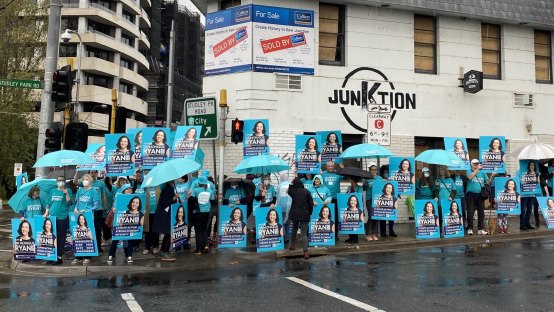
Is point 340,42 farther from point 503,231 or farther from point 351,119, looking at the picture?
point 503,231

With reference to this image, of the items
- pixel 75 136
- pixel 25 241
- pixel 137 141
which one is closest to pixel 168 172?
pixel 137 141

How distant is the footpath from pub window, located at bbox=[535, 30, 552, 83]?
7.52 meters

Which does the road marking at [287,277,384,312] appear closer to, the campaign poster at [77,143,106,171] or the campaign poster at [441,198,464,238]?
the campaign poster at [441,198,464,238]

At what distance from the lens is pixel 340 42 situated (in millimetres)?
16453

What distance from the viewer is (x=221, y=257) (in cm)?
1111

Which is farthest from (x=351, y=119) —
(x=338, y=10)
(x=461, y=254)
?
(x=461, y=254)

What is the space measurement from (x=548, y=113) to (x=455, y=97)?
401 cm

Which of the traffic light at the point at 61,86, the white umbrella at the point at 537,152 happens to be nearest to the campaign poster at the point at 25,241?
the traffic light at the point at 61,86

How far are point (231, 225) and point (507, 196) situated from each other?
7435 millimetres

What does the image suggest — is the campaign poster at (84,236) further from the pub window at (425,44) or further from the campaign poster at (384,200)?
the pub window at (425,44)

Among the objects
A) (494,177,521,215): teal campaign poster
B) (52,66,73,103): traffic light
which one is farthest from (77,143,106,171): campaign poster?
(494,177,521,215): teal campaign poster

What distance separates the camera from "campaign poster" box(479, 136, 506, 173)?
45.3ft

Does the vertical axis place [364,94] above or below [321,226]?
above

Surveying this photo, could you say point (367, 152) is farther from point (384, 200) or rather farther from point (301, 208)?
point (301, 208)
